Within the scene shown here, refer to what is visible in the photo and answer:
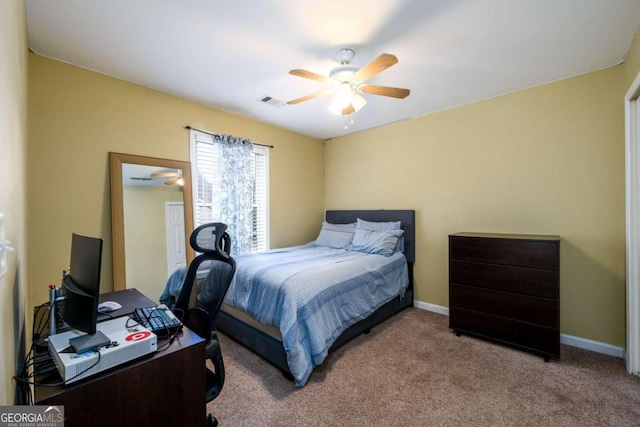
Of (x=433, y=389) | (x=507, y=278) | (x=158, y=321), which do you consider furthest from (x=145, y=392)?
(x=507, y=278)

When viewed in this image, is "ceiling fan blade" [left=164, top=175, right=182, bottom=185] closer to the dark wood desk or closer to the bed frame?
the bed frame

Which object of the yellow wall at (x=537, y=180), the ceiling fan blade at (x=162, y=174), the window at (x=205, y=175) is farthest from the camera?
the window at (x=205, y=175)

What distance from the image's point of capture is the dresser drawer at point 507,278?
7.66 ft

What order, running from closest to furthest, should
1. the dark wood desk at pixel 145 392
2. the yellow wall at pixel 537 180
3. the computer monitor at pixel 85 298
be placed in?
1. the dark wood desk at pixel 145 392
2. the computer monitor at pixel 85 298
3. the yellow wall at pixel 537 180

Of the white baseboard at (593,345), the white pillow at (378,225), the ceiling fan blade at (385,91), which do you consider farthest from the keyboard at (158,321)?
the white baseboard at (593,345)

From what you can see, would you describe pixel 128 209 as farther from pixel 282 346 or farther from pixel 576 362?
pixel 576 362

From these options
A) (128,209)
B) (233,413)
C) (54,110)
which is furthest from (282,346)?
(54,110)

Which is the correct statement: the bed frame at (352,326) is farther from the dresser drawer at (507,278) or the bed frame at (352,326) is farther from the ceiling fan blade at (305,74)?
the ceiling fan blade at (305,74)

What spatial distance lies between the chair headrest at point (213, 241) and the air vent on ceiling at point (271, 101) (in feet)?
6.48

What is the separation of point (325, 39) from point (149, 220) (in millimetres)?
2441

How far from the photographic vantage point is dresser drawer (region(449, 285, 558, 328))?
2.33 meters

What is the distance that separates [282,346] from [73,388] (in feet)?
4.75

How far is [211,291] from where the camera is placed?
1.67m

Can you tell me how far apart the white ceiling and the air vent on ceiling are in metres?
0.23
